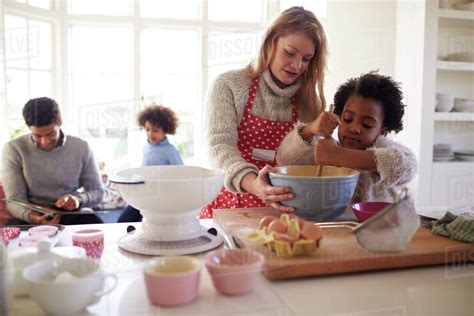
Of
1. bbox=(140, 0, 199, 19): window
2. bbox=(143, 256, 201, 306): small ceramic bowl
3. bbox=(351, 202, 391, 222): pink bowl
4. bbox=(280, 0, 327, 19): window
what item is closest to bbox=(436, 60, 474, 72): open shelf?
bbox=(280, 0, 327, 19): window

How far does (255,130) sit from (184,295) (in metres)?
0.54

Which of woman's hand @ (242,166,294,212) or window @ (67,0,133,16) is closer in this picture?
woman's hand @ (242,166,294,212)

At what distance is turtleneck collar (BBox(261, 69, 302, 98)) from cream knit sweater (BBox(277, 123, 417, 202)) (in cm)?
11

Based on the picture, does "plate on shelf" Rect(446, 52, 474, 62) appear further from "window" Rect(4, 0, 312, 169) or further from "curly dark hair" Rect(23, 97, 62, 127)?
"curly dark hair" Rect(23, 97, 62, 127)

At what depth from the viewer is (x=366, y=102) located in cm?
80

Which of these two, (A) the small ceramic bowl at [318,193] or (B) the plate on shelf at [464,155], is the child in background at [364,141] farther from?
(B) the plate on shelf at [464,155]

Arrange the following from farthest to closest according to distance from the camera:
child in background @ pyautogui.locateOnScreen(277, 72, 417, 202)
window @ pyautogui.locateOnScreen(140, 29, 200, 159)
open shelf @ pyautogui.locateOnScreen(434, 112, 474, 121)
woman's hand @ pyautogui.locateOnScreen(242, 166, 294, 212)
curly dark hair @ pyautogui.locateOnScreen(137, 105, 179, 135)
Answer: curly dark hair @ pyautogui.locateOnScreen(137, 105, 179, 135) → window @ pyautogui.locateOnScreen(140, 29, 200, 159) → open shelf @ pyautogui.locateOnScreen(434, 112, 474, 121) → child in background @ pyautogui.locateOnScreen(277, 72, 417, 202) → woman's hand @ pyautogui.locateOnScreen(242, 166, 294, 212)

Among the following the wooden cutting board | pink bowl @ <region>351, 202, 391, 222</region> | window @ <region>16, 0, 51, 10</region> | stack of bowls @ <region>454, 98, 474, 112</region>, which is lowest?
the wooden cutting board

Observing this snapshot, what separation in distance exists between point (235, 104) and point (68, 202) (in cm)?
55

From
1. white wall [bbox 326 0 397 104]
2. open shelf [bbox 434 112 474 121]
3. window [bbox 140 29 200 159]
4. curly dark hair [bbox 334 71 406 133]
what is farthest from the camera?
window [bbox 140 29 200 159]

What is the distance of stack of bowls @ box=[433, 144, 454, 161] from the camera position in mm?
1103

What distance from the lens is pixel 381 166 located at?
70cm

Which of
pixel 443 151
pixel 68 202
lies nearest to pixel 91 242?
pixel 68 202

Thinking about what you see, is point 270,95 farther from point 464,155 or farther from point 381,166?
point 464,155
